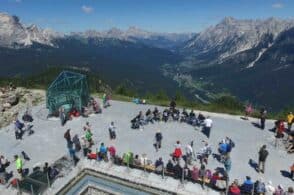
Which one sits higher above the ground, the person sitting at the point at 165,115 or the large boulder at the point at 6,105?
the person sitting at the point at 165,115

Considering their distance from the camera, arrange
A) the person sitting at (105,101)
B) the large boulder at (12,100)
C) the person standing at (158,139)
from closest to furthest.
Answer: the person standing at (158,139) < the person sitting at (105,101) < the large boulder at (12,100)

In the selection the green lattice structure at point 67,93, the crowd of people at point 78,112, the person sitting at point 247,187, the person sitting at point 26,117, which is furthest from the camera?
the green lattice structure at point 67,93

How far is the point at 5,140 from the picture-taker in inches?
1237

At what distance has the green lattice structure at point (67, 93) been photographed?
36.6 m

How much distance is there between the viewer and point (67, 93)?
37.0 meters

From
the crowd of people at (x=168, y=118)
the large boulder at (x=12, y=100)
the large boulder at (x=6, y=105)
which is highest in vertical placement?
the crowd of people at (x=168, y=118)

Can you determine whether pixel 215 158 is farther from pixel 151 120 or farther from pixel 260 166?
pixel 151 120

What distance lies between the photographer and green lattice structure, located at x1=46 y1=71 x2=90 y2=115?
120 feet

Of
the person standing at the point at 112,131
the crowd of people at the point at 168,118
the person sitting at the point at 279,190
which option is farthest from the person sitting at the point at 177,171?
the crowd of people at the point at 168,118

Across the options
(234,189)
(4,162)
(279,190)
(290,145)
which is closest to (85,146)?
(4,162)

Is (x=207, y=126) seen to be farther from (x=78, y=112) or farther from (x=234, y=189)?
(x=78, y=112)

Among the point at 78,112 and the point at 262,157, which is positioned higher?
the point at 262,157

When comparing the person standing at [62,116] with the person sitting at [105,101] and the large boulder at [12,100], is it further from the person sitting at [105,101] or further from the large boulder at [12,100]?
the large boulder at [12,100]

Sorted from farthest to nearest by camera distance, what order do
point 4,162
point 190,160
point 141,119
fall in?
point 141,119 → point 4,162 → point 190,160
